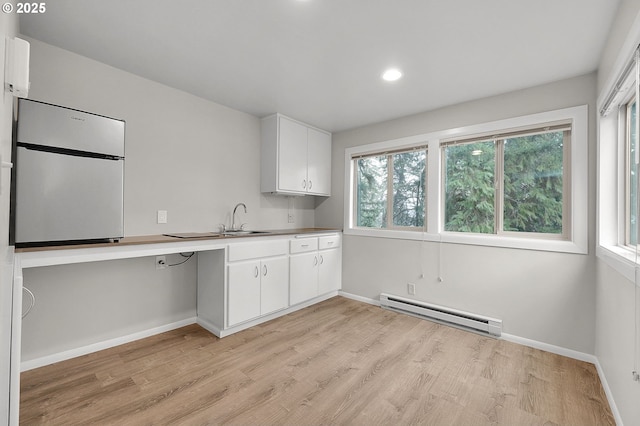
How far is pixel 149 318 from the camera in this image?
2.68 m

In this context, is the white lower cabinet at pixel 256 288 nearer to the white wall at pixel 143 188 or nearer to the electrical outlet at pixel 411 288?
the white wall at pixel 143 188

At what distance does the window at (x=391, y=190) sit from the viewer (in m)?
3.48

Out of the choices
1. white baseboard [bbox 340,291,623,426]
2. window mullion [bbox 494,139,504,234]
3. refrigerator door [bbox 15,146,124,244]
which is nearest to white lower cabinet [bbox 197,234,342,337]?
refrigerator door [bbox 15,146,124,244]

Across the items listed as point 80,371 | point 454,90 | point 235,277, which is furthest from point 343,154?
point 80,371

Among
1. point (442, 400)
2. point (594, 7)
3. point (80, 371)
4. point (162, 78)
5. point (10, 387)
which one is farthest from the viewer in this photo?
point (162, 78)

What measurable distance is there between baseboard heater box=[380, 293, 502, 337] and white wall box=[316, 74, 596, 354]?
78 millimetres

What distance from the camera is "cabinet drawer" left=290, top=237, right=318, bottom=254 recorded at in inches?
130

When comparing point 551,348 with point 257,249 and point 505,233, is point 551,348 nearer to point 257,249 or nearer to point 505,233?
point 505,233

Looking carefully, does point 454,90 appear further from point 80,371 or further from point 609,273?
point 80,371

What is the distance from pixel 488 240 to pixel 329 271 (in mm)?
1852

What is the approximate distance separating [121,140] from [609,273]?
136 inches

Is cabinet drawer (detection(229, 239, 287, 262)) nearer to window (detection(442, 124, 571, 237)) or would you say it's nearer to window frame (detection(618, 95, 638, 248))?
window (detection(442, 124, 571, 237))

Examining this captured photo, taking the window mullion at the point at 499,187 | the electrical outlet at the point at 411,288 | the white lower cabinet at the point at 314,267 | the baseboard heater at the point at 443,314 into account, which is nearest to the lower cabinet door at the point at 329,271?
the white lower cabinet at the point at 314,267

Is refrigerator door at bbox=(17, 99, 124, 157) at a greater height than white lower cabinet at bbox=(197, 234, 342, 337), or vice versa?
refrigerator door at bbox=(17, 99, 124, 157)
